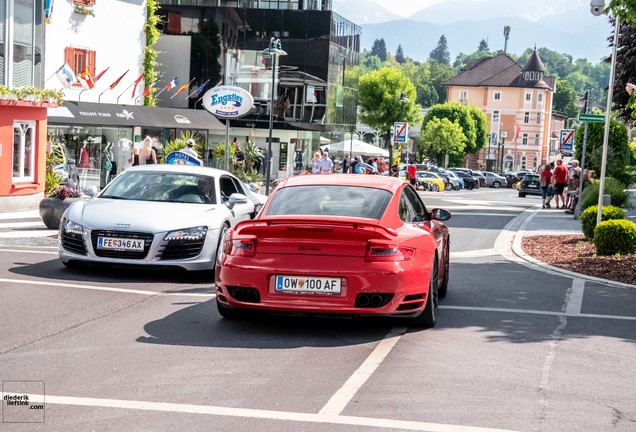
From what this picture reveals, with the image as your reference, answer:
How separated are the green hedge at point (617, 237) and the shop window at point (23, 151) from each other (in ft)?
48.3

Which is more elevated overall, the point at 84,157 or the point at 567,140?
the point at 567,140

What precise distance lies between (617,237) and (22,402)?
13.1 meters

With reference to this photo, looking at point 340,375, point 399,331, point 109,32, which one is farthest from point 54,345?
point 109,32

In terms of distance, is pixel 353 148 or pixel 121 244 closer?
pixel 121 244

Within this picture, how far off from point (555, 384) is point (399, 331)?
2.23 metres

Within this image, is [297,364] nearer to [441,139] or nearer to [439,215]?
[439,215]

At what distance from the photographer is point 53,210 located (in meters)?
19.1

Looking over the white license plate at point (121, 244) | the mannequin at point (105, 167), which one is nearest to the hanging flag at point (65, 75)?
the mannequin at point (105, 167)

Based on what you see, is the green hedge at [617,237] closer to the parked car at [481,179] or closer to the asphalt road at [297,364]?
the asphalt road at [297,364]

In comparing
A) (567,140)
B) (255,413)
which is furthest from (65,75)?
(255,413)

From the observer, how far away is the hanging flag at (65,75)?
35875 mm

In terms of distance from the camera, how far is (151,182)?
13.7 metres

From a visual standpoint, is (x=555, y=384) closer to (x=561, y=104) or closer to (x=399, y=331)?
(x=399, y=331)

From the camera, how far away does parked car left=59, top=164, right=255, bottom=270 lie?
39.7ft
